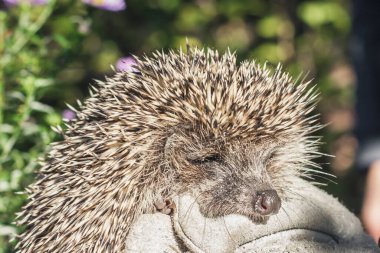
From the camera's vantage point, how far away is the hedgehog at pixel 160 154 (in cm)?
236

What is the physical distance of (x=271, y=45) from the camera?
595 centimetres

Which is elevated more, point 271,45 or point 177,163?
point 271,45

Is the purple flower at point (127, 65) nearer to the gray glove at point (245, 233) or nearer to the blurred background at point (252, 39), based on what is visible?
the gray glove at point (245, 233)

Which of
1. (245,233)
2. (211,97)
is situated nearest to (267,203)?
(245,233)

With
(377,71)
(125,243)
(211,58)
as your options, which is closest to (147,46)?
(377,71)

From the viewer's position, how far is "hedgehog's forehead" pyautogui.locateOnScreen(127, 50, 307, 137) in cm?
244

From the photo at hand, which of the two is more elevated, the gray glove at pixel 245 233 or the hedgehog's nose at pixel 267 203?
the hedgehog's nose at pixel 267 203

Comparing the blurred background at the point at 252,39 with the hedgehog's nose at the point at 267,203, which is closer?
the hedgehog's nose at the point at 267,203

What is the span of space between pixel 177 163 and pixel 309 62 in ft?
12.4

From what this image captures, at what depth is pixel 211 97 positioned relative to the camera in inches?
96.3

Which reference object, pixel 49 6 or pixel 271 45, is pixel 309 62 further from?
pixel 49 6

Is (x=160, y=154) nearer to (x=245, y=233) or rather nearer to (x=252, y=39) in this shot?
(x=245, y=233)

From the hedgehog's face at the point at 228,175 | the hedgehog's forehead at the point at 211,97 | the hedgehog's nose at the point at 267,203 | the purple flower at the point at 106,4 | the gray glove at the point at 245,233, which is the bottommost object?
the gray glove at the point at 245,233

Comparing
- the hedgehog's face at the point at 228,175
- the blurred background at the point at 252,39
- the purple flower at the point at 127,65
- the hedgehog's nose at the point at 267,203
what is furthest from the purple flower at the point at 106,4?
the hedgehog's nose at the point at 267,203
